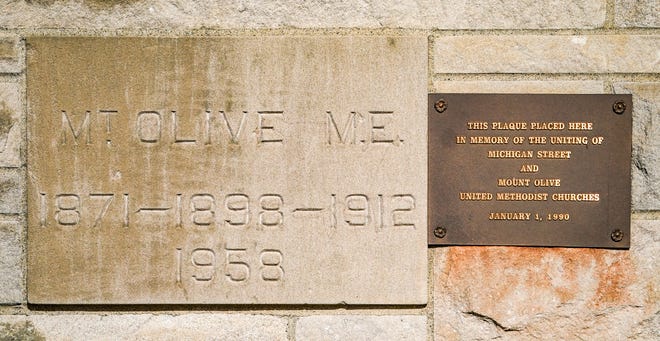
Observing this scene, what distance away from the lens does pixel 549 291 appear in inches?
78.0

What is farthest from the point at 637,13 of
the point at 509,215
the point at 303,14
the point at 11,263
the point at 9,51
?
the point at 11,263

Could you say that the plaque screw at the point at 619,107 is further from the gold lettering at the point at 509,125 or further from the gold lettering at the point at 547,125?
the gold lettering at the point at 509,125

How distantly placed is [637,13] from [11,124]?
2.37 m

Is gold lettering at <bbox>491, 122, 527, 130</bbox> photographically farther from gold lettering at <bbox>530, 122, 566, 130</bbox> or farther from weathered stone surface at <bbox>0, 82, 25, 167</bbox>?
weathered stone surface at <bbox>0, 82, 25, 167</bbox>

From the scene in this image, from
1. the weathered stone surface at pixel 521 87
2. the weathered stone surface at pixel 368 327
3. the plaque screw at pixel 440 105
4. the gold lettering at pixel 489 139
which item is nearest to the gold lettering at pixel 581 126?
the weathered stone surface at pixel 521 87

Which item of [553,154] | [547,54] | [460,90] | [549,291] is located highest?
[547,54]

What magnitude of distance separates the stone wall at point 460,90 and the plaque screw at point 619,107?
0.06 m

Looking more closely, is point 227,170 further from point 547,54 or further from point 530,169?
point 547,54

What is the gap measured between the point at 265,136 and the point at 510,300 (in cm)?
109

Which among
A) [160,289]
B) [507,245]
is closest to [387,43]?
[507,245]

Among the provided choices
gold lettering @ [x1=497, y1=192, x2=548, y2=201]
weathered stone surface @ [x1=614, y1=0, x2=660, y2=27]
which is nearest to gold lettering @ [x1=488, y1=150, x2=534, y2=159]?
gold lettering @ [x1=497, y1=192, x2=548, y2=201]

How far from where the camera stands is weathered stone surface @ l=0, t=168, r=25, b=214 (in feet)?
6.64

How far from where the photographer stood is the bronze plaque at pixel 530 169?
196cm

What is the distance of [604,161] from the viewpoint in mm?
1961
